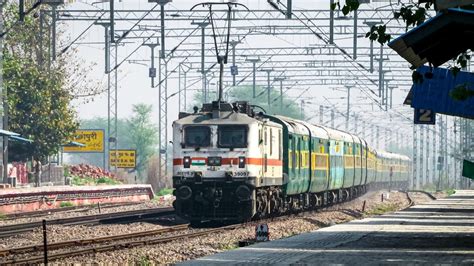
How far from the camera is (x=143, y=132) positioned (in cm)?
14400

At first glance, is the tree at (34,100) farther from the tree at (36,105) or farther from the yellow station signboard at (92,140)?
the yellow station signboard at (92,140)

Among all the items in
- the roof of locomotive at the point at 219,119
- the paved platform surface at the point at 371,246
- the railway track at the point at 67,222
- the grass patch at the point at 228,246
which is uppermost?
the roof of locomotive at the point at 219,119

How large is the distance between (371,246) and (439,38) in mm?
4313

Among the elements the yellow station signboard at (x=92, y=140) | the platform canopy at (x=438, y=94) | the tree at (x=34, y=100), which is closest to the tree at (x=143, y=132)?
the yellow station signboard at (x=92, y=140)

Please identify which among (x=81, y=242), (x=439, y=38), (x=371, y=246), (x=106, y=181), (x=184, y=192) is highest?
(x=439, y=38)

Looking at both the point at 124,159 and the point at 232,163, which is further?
the point at 124,159

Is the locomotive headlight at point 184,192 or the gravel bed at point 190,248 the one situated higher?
the locomotive headlight at point 184,192

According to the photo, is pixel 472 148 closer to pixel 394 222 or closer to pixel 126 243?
pixel 394 222

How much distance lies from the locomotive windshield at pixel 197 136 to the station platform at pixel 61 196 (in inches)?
438

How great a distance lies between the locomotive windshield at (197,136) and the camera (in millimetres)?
30703

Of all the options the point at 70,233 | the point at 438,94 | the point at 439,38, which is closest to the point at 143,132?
the point at 438,94

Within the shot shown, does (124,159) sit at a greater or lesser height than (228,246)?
greater

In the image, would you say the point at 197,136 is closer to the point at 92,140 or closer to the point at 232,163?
the point at 232,163

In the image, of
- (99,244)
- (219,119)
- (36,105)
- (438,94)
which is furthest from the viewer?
(36,105)
